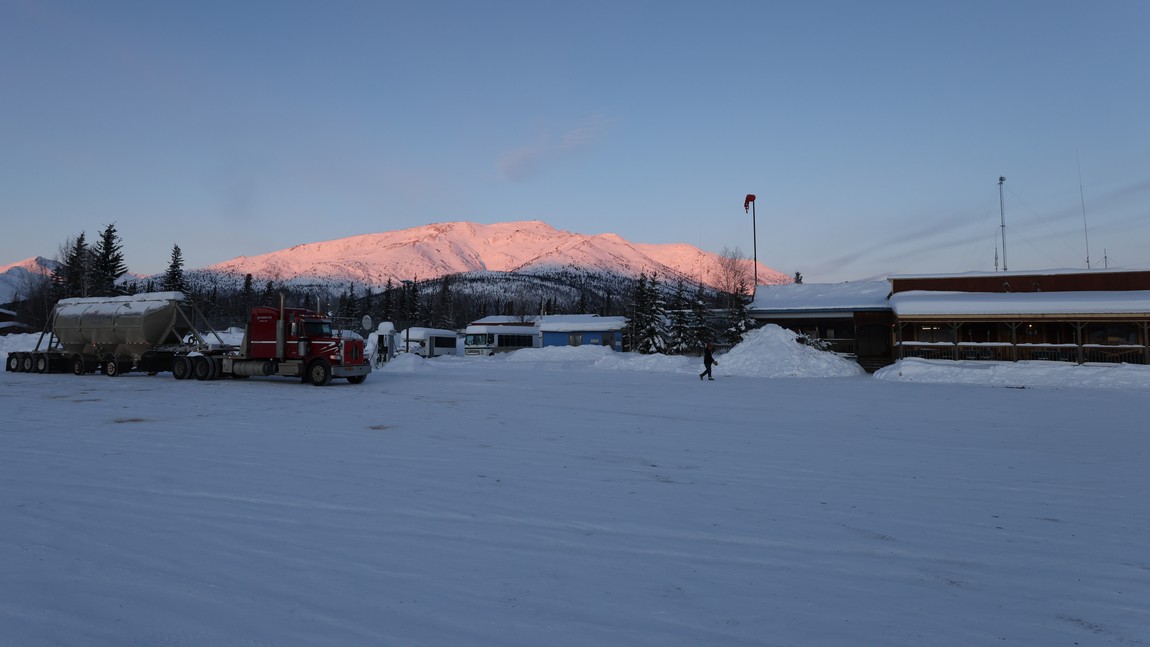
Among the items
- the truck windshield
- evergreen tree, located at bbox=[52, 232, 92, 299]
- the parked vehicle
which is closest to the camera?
the truck windshield

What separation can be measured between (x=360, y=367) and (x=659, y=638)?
19452 mm

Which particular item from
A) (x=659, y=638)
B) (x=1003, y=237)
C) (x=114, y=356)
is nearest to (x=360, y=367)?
(x=114, y=356)

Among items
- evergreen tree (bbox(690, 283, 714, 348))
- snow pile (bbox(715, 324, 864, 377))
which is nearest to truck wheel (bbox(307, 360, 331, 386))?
snow pile (bbox(715, 324, 864, 377))

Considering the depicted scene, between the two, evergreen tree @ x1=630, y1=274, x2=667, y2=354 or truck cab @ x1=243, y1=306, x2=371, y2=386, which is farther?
evergreen tree @ x1=630, y1=274, x2=667, y2=354

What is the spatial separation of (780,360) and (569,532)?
2429 cm

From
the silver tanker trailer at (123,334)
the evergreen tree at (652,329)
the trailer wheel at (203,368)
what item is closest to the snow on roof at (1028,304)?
the evergreen tree at (652,329)

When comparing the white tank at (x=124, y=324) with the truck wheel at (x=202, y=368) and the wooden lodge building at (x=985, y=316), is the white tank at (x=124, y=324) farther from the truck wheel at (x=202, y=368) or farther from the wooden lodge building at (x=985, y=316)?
the wooden lodge building at (x=985, y=316)

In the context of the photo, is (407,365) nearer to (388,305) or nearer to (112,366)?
(112,366)

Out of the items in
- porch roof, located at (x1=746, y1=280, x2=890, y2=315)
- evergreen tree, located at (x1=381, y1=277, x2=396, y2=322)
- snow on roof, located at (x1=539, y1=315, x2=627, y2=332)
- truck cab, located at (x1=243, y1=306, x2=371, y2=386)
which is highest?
evergreen tree, located at (x1=381, y1=277, x2=396, y2=322)

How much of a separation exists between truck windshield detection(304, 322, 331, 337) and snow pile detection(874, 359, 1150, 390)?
22.7 m

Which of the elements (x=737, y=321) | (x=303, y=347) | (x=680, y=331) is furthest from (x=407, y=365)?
(x=737, y=321)

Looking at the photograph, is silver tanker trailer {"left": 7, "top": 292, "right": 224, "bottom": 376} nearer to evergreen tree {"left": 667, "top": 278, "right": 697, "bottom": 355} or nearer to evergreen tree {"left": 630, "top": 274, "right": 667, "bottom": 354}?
evergreen tree {"left": 667, "top": 278, "right": 697, "bottom": 355}

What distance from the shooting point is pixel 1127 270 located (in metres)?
29.2

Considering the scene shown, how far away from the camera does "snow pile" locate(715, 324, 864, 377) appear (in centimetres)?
2630
